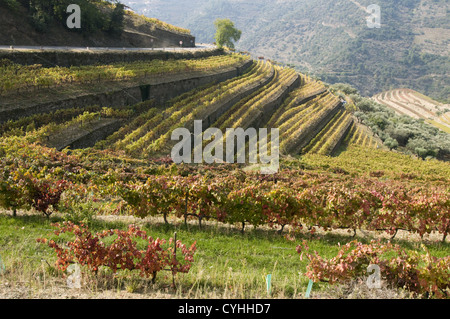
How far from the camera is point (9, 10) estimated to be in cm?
3616

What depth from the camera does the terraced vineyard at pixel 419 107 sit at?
458 feet

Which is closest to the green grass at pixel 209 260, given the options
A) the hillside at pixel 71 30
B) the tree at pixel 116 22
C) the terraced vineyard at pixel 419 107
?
the hillside at pixel 71 30

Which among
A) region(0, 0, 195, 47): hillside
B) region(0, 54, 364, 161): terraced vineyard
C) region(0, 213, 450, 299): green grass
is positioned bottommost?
region(0, 213, 450, 299): green grass

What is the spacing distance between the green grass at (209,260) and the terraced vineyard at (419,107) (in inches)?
5579

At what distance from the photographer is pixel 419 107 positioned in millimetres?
161375

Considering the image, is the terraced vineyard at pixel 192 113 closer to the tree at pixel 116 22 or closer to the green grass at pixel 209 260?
the tree at pixel 116 22

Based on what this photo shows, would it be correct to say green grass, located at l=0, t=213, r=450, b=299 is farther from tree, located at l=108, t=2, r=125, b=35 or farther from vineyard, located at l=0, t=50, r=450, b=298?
tree, located at l=108, t=2, r=125, b=35

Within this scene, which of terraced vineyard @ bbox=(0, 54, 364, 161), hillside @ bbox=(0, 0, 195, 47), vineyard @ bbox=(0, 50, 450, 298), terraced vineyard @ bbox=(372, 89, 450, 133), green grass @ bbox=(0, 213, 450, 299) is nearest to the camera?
green grass @ bbox=(0, 213, 450, 299)

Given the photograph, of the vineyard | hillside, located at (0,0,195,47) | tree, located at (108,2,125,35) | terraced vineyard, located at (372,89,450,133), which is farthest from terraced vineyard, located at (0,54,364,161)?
terraced vineyard, located at (372,89,450,133)

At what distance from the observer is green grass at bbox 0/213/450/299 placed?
21.7 ft

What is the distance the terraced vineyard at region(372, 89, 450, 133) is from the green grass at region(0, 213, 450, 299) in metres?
142
